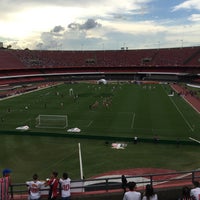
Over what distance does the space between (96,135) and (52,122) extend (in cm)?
1016

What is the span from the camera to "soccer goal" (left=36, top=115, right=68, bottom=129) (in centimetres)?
4503

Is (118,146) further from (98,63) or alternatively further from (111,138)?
(98,63)

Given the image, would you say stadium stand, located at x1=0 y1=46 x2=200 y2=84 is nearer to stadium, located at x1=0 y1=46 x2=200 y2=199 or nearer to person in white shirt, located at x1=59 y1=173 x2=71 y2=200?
stadium, located at x1=0 y1=46 x2=200 y2=199

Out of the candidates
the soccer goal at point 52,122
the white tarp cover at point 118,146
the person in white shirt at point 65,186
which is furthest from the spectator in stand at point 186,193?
the soccer goal at point 52,122

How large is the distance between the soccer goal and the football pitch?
141 millimetres

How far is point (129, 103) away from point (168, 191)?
170 ft

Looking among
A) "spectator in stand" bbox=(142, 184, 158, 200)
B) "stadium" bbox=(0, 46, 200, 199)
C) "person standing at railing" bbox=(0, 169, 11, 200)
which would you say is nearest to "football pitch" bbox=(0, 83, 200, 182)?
"stadium" bbox=(0, 46, 200, 199)

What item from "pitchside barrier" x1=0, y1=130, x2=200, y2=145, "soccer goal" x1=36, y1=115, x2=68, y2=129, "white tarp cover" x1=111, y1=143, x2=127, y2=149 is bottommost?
"white tarp cover" x1=111, y1=143, x2=127, y2=149

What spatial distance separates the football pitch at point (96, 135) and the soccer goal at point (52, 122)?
141mm

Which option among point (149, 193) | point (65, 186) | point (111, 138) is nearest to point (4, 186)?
point (65, 186)

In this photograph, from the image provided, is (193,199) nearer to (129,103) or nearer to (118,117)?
(118,117)

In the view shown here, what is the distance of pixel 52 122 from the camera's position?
154 feet

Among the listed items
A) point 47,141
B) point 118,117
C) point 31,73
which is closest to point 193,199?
point 47,141

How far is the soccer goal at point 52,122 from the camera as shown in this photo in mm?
45031
